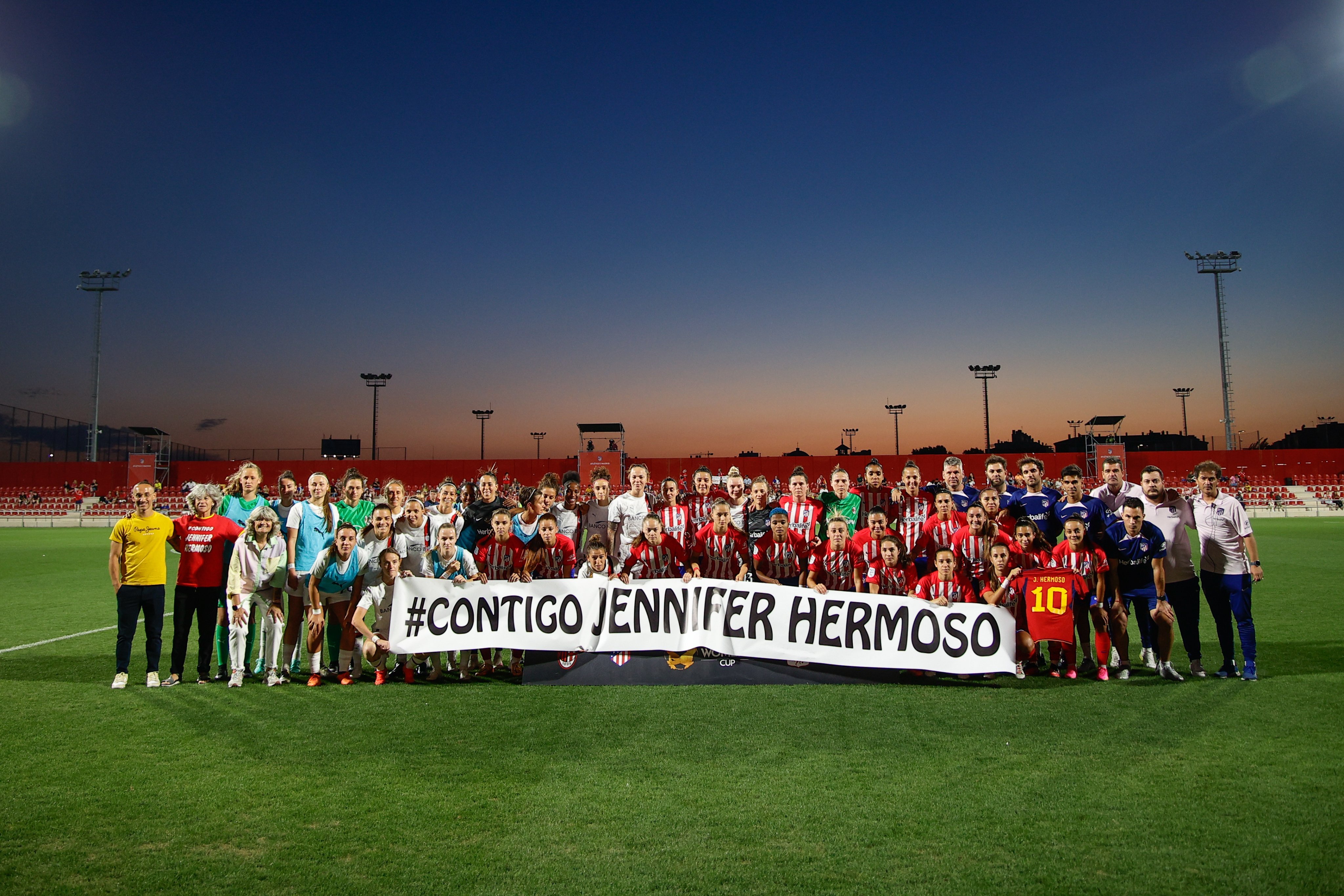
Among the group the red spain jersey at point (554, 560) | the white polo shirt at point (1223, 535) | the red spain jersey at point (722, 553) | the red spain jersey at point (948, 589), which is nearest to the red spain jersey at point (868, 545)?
the red spain jersey at point (948, 589)

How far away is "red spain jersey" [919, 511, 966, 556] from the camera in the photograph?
724 cm

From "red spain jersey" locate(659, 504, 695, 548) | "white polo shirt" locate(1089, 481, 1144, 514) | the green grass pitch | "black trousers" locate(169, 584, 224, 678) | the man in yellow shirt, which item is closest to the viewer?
the green grass pitch

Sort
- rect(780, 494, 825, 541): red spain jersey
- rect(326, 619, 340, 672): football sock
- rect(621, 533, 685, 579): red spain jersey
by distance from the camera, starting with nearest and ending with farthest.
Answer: rect(326, 619, 340, 672): football sock
rect(621, 533, 685, 579): red spain jersey
rect(780, 494, 825, 541): red spain jersey

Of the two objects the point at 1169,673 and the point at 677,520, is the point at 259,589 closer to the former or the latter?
the point at 677,520

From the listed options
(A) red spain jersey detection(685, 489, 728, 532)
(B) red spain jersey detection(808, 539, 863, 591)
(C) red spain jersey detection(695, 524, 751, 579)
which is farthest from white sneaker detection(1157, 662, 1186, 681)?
(A) red spain jersey detection(685, 489, 728, 532)

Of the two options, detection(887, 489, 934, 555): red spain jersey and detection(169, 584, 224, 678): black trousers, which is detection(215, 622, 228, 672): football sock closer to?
detection(169, 584, 224, 678): black trousers

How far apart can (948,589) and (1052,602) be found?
894 mm

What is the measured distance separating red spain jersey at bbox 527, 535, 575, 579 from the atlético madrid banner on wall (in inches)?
11.8

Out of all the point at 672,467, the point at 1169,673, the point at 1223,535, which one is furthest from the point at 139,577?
the point at 672,467

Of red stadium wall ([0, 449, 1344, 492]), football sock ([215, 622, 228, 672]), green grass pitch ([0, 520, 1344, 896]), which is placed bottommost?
green grass pitch ([0, 520, 1344, 896])

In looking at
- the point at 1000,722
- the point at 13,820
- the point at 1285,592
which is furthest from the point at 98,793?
the point at 1285,592

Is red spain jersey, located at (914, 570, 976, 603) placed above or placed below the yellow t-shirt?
below

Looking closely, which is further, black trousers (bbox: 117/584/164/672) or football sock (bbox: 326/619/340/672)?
football sock (bbox: 326/619/340/672)

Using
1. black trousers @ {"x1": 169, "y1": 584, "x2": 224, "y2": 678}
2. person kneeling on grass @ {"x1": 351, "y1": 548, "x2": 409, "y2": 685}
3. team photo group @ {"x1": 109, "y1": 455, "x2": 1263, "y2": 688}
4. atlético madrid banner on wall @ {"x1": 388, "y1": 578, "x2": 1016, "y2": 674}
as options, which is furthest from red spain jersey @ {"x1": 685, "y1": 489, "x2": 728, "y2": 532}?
black trousers @ {"x1": 169, "y1": 584, "x2": 224, "y2": 678}
